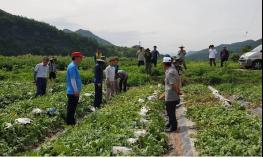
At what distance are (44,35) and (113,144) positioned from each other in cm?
9534

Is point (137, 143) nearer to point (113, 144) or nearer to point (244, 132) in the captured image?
point (113, 144)

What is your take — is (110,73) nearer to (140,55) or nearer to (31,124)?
(31,124)

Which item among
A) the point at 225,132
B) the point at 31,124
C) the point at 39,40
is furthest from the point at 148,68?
the point at 39,40

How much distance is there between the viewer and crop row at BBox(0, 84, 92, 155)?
1241cm

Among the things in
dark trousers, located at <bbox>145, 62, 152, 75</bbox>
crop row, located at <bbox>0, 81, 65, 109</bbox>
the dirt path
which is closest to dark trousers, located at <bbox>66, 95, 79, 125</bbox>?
the dirt path

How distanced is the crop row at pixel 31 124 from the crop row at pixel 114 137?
943mm

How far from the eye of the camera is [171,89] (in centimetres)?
1366

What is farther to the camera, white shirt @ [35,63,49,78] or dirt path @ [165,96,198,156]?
white shirt @ [35,63,49,78]

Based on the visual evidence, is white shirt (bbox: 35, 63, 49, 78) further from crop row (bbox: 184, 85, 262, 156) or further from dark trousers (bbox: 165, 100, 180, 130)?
dark trousers (bbox: 165, 100, 180, 130)

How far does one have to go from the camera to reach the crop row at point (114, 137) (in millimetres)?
10156

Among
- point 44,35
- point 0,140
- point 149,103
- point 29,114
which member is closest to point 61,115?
point 29,114

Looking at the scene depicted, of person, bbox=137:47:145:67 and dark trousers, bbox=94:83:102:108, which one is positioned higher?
person, bbox=137:47:145:67

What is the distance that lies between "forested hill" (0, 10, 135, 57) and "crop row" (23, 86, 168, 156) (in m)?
76.7

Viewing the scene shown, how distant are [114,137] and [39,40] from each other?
90.8 meters
